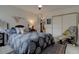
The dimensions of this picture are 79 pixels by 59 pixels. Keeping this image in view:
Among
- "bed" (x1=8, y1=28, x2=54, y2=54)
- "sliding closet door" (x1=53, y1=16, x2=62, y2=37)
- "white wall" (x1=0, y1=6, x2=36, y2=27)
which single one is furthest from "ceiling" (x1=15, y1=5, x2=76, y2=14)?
"bed" (x1=8, y1=28, x2=54, y2=54)

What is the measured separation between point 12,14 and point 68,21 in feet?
3.21

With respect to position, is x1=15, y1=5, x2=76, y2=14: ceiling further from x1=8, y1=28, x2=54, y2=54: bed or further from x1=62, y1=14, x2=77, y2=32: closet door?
x1=8, y1=28, x2=54, y2=54: bed

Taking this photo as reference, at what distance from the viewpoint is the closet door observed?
1.56 m

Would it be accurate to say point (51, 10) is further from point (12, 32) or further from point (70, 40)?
point (12, 32)

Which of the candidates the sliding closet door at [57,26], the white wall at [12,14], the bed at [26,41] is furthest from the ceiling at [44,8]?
the bed at [26,41]

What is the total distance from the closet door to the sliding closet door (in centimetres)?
7

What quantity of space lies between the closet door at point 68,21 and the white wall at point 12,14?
1.83 feet

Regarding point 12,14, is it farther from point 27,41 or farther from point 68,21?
point 68,21

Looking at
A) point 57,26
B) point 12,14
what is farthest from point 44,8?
point 12,14

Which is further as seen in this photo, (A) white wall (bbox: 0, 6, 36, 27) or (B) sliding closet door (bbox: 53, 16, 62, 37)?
(B) sliding closet door (bbox: 53, 16, 62, 37)

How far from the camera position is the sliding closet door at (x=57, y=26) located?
1.66 m

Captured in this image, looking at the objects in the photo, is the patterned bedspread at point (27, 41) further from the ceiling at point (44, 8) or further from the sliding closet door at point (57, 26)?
the ceiling at point (44, 8)
